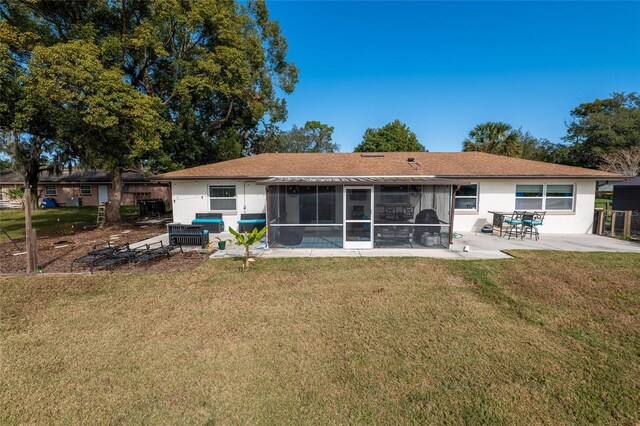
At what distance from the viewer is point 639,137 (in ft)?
100.0

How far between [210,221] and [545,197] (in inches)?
593

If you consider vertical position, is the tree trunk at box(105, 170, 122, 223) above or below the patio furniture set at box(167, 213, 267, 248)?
above

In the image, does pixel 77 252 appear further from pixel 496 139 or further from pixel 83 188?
pixel 83 188

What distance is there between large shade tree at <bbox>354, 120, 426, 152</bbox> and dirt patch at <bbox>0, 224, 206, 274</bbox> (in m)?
30.4

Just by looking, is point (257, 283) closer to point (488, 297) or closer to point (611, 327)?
point (488, 297)

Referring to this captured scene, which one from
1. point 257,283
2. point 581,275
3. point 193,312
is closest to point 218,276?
point 257,283

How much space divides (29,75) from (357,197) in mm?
12287

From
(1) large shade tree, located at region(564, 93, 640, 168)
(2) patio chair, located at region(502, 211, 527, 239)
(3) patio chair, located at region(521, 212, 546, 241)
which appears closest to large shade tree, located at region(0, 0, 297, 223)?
(2) patio chair, located at region(502, 211, 527, 239)

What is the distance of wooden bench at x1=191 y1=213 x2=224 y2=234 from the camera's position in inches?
516

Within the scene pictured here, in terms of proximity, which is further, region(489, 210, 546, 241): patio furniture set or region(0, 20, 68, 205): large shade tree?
region(489, 210, 546, 241): patio furniture set

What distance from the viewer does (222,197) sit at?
13.6 m

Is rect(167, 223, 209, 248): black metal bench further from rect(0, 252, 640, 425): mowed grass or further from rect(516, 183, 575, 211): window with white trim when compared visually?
rect(516, 183, 575, 211): window with white trim

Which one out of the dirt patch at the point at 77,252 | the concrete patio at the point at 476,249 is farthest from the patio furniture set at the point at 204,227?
the dirt patch at the point at 77,252

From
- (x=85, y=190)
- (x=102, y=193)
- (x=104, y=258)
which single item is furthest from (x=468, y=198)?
(x=85, y=190)
